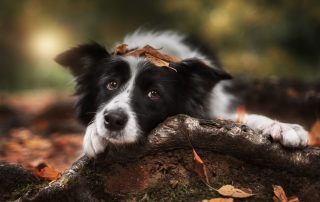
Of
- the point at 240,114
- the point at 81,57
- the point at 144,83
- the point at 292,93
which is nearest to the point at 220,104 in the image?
the point at 240,114

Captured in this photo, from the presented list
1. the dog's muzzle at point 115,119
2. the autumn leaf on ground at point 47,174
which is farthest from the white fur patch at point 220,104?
the autumn leaf on ground at point 47,174

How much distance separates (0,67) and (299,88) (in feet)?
27.6

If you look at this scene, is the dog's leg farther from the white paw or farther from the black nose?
the white paw

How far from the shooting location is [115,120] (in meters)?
3.17

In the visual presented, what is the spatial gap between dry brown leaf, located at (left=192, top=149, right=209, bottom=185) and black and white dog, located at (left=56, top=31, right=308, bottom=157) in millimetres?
383

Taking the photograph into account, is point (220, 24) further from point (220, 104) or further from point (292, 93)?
point (220, 104)

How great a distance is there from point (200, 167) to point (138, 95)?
0.74 m

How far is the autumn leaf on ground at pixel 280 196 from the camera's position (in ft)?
9.76

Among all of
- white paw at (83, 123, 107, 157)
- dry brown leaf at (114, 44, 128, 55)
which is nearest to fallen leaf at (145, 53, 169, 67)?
Result: dry brown leaf at (114, 44, 128, 55)

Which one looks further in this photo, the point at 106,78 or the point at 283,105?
the point at 283,105

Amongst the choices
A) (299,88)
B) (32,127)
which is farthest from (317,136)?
(32,127)

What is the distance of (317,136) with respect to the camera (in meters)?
4.77

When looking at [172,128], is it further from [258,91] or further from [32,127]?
[32,127]

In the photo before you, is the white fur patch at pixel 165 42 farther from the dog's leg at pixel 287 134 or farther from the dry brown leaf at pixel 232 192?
the dry brown leaf at pixel 232 192
